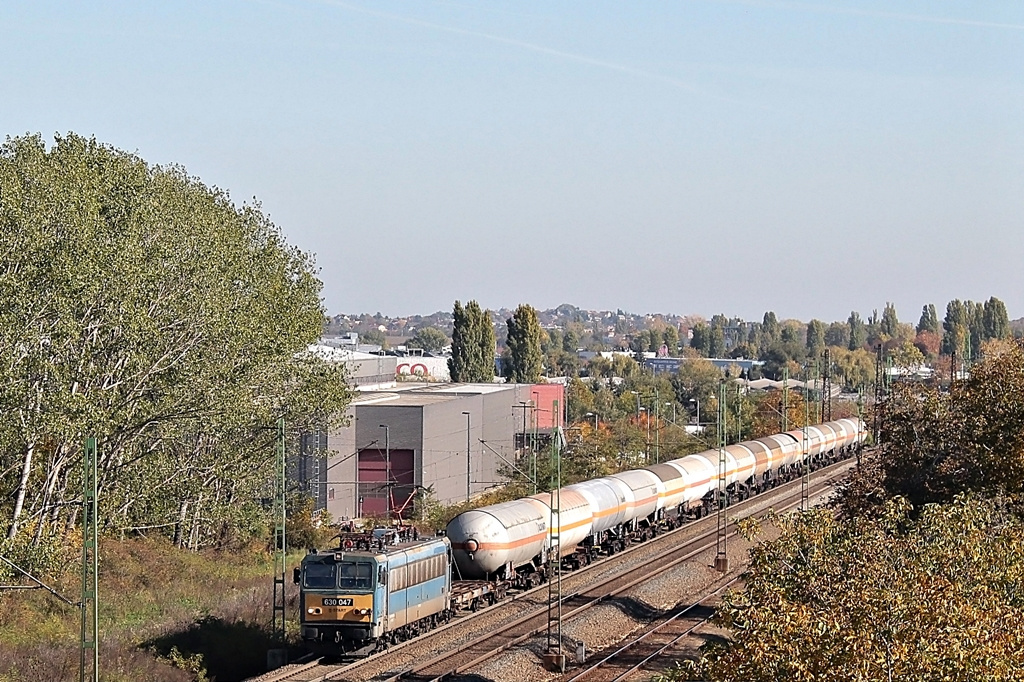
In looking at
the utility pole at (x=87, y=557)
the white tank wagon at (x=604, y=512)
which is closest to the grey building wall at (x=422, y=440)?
the white tank wagon at (x=604, y=512)

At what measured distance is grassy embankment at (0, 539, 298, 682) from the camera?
94.4 feet

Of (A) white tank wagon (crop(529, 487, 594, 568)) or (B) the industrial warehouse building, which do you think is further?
(B) the industrial warehouse building

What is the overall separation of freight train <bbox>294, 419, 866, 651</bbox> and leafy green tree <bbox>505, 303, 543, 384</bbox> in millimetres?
62941

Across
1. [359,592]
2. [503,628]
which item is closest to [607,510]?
[503,628]

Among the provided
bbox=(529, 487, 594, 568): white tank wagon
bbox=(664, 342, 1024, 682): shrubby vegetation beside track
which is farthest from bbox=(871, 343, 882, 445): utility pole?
bbox=(664, 342, 1024, 682): shrubby vegetation beside track

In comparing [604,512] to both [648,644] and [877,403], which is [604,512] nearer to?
[877,403]

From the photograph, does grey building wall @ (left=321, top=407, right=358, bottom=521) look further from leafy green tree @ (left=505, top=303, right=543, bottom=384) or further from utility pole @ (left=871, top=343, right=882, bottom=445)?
leafy green tree @ (left=505, top=303, right=543, bottom=384)

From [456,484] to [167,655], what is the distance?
133 ft

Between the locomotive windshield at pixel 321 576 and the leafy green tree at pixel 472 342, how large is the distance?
3654 inches

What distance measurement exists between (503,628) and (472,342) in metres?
89.8

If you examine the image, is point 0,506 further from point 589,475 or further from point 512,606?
point 589,475

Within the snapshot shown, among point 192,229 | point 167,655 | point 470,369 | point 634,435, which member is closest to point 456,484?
point 634,435

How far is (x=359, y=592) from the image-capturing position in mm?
28859

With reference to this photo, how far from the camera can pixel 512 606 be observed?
37.1 m
